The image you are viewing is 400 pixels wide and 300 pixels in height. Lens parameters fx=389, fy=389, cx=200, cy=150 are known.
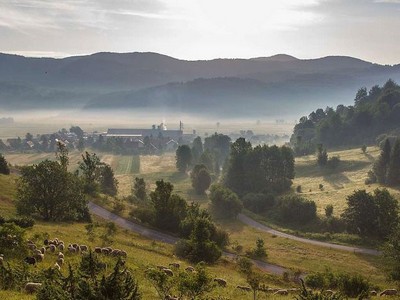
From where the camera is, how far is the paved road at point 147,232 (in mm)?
66062

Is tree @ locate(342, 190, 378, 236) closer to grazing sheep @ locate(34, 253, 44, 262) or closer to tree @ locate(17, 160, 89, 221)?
tree @ locate(17, 160, 89, 221)

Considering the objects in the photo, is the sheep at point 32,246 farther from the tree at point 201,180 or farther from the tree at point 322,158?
the tree at point 322,158

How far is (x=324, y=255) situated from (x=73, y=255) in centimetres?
5642

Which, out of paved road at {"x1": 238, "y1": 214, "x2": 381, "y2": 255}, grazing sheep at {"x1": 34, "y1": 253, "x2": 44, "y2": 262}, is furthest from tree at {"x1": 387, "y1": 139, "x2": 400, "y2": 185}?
grazing sheep at {"x1": 34, "y1": 253, "x2": 44, "y2": 262}

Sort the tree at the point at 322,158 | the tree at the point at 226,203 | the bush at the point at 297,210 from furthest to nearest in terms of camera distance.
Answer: the tree at the point at 322,158 → the tree at the point at 226,203 → the bush at the point at 297,210

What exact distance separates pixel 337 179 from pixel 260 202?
134ft

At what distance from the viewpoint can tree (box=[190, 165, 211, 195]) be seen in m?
158

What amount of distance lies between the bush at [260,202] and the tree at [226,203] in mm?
13235

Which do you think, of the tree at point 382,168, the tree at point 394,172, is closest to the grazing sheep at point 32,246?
the tree at point 394,172

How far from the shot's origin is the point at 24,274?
2850 cm

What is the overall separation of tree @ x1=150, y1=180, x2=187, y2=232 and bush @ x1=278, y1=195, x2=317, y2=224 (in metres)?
46.3

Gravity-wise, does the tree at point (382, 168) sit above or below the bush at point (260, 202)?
above

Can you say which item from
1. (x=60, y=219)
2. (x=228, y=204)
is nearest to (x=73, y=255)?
(x=60, y=219)

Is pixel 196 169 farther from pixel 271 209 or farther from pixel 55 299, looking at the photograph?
pixel 55 299
